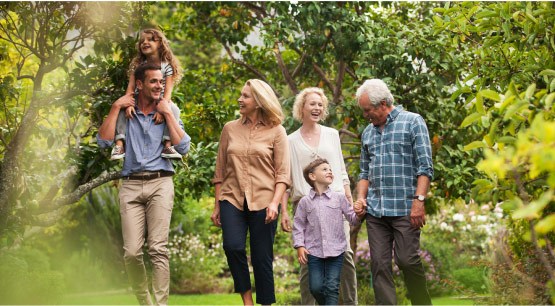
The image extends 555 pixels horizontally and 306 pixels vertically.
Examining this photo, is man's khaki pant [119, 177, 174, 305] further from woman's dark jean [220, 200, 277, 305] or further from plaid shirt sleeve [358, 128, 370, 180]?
plaid shirt sleeve [358, 128, 370, 180]

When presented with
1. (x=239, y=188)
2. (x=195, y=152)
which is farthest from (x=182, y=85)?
(x=239, y=188)

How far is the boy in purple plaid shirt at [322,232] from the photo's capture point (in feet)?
13.4

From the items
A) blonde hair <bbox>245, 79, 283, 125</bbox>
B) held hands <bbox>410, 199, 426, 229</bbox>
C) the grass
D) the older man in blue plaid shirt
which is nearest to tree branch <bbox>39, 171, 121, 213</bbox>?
blonde hair <bbox>245, 79, 283, 125</bbox>

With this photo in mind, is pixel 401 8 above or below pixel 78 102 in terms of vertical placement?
above

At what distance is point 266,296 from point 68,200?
2.06 metres

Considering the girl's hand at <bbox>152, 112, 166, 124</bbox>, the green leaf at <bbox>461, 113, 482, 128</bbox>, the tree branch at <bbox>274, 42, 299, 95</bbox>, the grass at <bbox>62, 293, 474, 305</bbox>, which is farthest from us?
the grass at <bbox>62, 293, 474, 305</bbox>

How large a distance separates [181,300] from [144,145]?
530cm

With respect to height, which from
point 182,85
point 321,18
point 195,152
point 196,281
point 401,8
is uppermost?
point 401,8

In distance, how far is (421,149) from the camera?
4.09m

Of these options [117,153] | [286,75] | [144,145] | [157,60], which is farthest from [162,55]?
[286,75]

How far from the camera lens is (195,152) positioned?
5.90m

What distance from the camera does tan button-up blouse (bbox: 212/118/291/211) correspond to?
4.10 metres

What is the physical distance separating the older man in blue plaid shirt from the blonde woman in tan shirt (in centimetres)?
69

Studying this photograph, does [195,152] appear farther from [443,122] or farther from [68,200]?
[443,122]
